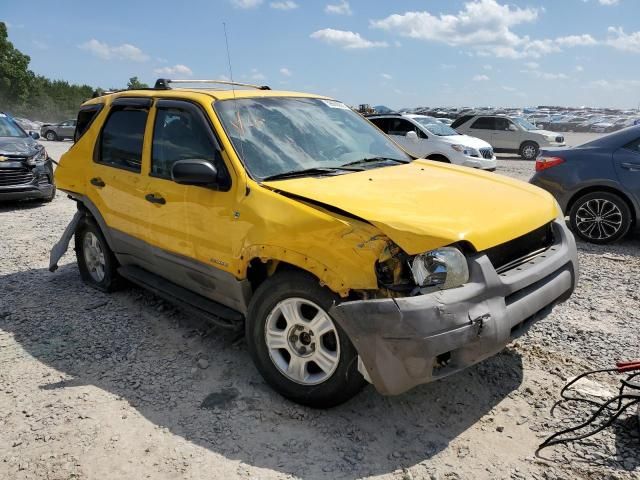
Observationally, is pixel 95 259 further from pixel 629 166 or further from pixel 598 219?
pixel 629 166

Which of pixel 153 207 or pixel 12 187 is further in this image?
pixel 12 187

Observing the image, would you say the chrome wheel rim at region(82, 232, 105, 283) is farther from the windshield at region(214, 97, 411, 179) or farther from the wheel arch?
the wheel arch

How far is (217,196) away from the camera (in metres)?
3.57

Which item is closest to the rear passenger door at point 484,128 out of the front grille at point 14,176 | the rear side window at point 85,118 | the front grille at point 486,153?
the front grille at point 486,153

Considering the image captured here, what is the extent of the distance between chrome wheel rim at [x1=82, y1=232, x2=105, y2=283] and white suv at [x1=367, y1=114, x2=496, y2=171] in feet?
31.7

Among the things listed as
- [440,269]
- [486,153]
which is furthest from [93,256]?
[486,153]

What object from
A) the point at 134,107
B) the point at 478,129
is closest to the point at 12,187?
the point at 134,107

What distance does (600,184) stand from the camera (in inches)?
275

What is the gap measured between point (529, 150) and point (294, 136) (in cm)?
1906

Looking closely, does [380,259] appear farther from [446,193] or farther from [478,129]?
[478,129]

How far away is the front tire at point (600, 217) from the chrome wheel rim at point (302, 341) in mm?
5362

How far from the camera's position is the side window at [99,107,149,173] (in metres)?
4.46

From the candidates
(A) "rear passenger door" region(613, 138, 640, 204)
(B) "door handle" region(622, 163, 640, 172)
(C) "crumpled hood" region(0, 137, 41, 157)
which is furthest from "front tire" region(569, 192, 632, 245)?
(C) "crumpled hood" region(0, 137, 41, 157)

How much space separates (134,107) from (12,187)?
6.27 meters
